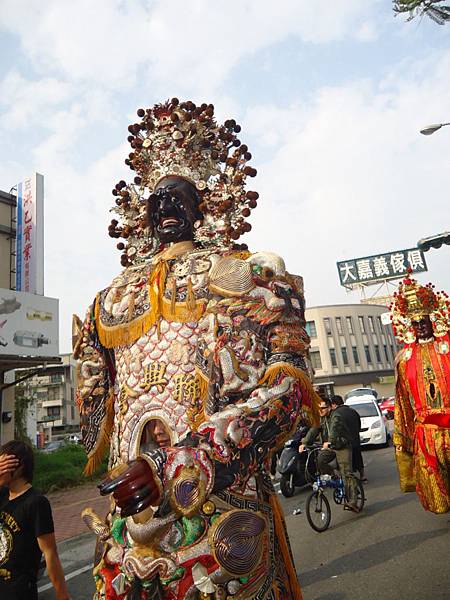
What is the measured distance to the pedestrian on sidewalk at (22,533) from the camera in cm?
259

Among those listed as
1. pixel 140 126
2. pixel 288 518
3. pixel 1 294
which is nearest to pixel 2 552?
pixel 140 126

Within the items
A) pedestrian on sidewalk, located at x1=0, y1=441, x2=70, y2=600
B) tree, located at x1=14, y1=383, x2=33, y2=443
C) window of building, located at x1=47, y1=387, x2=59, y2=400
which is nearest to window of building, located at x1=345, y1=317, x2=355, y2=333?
window of building, located at x1=47, y1=387, x2=59, y2=400

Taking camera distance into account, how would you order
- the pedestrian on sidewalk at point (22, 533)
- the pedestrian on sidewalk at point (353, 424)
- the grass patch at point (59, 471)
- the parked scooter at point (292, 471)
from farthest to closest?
the grass patch at point (59, 471) → the parked scooter at point (292, 471) → the pedestrian on sidewalk at point (353, 424) → the pedestrian on sidewalk at point (22, 533)

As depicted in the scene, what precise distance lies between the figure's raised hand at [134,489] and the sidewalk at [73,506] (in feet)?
20.1

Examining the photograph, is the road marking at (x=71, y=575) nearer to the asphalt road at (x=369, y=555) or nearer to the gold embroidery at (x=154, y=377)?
the asphalt road at (x=369, y=555)

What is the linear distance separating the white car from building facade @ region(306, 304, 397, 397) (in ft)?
102

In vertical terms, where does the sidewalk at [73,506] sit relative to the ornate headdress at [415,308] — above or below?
below

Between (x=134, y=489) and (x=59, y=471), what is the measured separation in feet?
46.7

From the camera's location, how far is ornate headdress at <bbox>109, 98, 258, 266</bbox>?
2.21 metres

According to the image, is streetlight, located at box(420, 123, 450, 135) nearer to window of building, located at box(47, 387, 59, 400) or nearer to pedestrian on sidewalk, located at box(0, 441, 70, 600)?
pedestrian on sidewalk, located at box(0, 441, 70, 600)

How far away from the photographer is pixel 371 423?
13.8 meters

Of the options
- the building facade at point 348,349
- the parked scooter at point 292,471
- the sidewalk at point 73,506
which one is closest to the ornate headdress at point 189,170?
the sidewalk at point 73,506

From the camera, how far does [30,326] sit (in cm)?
1280

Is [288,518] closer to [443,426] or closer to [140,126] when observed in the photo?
[443,426]
